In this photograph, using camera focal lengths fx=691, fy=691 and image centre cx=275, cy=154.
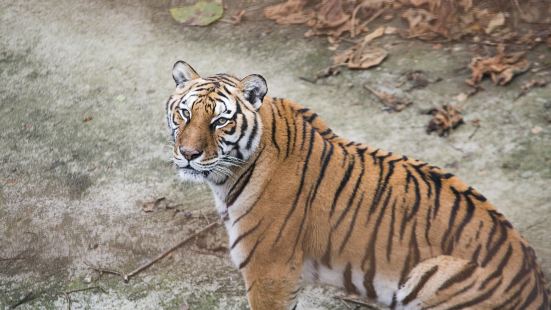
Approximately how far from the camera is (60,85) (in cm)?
643

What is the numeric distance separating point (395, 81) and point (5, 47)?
4096 millimetres

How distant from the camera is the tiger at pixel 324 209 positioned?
10.0 feet

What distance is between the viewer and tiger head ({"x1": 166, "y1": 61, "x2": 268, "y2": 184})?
312 cm

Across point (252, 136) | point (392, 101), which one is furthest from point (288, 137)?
point (392, 101)

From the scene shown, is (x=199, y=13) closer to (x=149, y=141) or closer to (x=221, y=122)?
(x=149, y=141)

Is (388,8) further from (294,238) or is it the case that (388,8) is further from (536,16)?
(294,238)

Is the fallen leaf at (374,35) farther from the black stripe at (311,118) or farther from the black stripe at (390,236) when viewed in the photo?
the black stripe at (390,236)

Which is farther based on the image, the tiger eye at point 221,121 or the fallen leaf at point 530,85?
the fallen leaf at point 530,85

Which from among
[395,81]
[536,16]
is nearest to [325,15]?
[395,81]

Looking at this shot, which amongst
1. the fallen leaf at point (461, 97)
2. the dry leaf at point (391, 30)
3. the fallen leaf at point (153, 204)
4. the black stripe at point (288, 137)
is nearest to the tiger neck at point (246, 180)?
the black stripe at point (288, 137)

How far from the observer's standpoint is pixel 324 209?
3266 millimetres

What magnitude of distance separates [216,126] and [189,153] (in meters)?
0.18

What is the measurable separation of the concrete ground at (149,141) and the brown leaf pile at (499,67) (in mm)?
91

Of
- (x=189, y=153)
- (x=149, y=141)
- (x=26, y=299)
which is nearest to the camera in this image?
(x=189, y=153)
